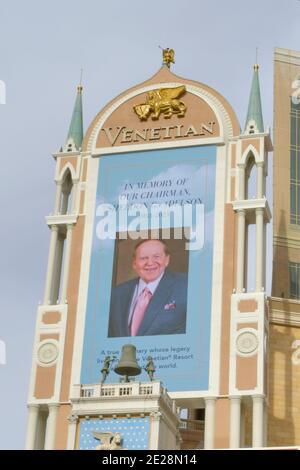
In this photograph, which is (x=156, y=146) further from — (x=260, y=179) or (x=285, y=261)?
(x=285, y=261)

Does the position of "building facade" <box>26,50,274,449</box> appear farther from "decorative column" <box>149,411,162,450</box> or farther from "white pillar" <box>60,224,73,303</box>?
"decorative column" <box>149,411,162,450</box>

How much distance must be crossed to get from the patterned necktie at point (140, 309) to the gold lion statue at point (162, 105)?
9669mm

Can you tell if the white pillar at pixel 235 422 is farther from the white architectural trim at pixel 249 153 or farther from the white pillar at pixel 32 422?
the white architectural trim at pixel 249 153

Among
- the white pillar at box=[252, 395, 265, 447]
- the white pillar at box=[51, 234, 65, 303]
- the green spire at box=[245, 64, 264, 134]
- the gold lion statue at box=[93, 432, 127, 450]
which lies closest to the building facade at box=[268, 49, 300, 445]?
the white pillar at box=[252, 395, 265, 447]

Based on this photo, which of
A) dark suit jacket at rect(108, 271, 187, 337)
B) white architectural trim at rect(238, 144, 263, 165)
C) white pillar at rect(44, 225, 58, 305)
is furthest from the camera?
white architectural trim at rect(238, 144, 263, 165)

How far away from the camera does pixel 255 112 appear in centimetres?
5422

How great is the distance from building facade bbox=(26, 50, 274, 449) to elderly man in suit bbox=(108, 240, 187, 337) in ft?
0.23

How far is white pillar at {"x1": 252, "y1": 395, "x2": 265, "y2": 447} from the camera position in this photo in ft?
152

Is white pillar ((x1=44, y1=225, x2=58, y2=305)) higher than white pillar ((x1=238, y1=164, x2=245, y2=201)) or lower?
lower

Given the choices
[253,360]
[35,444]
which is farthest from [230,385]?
[35,444]

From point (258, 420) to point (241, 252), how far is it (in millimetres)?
8028

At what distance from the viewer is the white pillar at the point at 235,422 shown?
45938mm
